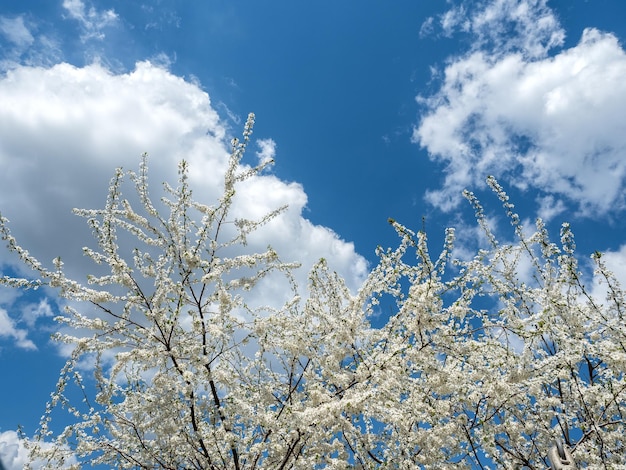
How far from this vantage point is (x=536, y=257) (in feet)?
28.8

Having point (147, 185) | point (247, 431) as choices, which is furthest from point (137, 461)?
point (147, 185)

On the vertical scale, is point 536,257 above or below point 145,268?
above

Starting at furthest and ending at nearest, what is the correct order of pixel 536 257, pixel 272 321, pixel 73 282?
1. pixel 536 257
2. pixel 272 321
3. pixel 73 282

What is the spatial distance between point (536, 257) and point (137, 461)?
26.1ft

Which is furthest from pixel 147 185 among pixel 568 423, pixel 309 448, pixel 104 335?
pixel 568 423

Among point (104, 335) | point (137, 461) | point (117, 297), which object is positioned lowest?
point (137, 461)

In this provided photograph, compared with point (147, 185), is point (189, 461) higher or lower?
lower

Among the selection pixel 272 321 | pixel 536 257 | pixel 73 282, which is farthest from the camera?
pixel 536 257

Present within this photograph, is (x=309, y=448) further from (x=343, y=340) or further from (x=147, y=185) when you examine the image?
(x=147, y=185)

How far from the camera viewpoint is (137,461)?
729 centimetres

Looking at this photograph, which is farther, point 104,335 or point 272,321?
point 272,321

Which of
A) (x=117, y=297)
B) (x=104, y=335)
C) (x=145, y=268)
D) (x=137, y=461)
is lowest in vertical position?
(x=137, y=461)

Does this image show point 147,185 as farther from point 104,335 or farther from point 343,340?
point 343,340

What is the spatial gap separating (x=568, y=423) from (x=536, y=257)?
2.98 meters
